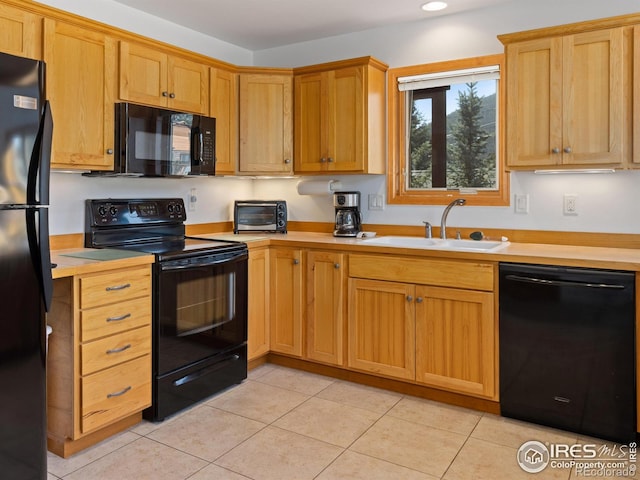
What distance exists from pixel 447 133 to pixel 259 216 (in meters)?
1.54

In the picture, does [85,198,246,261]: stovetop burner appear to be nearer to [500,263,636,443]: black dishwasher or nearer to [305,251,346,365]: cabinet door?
[305,251,346,365]: cabinet door

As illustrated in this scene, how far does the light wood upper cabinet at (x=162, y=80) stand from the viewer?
113 inches

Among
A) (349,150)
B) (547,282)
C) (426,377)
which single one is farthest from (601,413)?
(349,150)

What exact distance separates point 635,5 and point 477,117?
104 centimetres

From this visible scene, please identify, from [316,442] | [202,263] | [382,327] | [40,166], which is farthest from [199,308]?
[40,166]

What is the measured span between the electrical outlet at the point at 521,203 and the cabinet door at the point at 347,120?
104 centimetres

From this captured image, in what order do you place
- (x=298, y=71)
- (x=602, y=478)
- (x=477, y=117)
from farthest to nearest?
(x=298, y=71)
(x=477, y=117)
(x=602, y=478)

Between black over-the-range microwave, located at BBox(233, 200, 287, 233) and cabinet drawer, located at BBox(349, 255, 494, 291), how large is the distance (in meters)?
0.93

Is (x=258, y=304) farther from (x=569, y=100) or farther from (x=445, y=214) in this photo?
(x=569, y=100)

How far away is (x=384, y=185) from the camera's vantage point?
12.1 ft

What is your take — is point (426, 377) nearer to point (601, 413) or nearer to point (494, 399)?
point (494, 399)

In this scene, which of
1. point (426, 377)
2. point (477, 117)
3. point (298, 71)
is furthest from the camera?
point (298, 71)

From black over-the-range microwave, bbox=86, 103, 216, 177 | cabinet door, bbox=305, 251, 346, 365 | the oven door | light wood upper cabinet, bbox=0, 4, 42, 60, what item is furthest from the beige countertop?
light wood upper cabinet, bbox=0, 4, 42, 60

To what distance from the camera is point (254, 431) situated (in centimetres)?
258
